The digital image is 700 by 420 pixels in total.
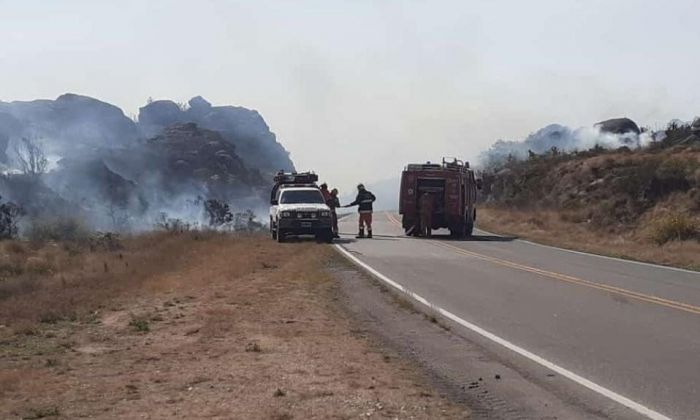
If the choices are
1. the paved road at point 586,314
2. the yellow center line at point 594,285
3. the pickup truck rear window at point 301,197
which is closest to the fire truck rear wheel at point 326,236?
the pickup truck rear window at point 301,197

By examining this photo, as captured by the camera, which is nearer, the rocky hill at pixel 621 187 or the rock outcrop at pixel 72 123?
the rocky hill at pixel 621 187

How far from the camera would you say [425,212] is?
114ft

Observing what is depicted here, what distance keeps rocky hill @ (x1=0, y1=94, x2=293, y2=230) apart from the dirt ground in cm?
2620

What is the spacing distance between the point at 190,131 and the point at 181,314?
6161 centimetres

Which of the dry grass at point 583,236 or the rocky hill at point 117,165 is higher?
the rocky hill at point 117,165

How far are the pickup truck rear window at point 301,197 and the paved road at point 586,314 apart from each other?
5.88m

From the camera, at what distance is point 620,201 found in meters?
44.8

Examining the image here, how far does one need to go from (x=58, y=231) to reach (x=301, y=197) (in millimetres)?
10284

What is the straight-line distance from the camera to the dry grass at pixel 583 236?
25500mm

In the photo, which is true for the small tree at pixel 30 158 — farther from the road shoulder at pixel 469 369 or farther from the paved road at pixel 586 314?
the road shoulder at pixel 469 369

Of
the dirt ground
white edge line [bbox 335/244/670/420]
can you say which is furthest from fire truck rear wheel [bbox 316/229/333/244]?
white edge line [bbox 335/244/670/420]

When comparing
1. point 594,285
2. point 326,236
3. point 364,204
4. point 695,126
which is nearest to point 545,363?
point 594,285

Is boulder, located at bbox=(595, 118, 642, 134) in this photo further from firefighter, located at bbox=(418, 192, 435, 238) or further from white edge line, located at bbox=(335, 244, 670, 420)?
white edge line, located at bbox=(335, 244, 670, 420)

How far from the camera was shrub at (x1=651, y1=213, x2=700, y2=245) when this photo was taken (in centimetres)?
Answer: 3186
